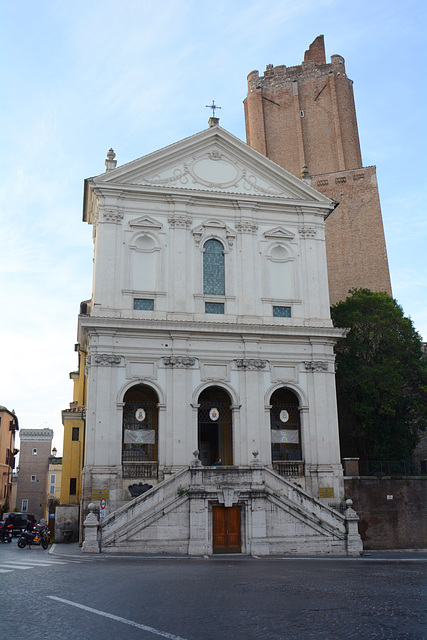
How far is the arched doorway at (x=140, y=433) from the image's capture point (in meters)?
26.4

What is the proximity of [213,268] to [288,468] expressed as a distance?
991 centimetres

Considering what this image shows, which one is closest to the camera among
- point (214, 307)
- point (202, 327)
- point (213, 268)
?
point (202, 327)

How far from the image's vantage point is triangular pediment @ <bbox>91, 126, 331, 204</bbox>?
30.2 metres

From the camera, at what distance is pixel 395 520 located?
27.7m

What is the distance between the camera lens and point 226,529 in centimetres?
2330

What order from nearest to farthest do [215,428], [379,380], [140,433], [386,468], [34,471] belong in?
[140,433], [386,468], [215,428], [379,380], [34,471]

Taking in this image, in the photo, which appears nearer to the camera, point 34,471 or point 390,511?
point 390,511

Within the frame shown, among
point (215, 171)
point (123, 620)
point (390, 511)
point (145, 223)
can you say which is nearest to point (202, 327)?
point (145, 223)

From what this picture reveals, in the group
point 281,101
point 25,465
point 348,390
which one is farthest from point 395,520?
point 25,465

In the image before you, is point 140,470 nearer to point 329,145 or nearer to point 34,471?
point 329,145

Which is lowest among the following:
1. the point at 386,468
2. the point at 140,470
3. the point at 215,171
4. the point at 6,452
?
the point at 140,470

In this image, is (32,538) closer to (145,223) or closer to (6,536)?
(6,536)

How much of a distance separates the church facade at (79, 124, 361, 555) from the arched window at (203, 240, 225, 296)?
7 centimetres

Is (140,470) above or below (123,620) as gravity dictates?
above
